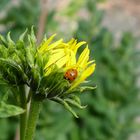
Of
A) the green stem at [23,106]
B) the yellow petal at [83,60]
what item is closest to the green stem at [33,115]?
the green stem at [23,106]

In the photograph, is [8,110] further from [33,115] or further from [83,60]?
[83,60]

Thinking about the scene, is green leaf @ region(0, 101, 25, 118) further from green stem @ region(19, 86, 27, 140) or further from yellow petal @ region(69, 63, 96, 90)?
yellow petal @ region(69, 63, 96, 90)

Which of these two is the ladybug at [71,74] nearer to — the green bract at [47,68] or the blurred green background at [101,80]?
the green bract at [47,68]

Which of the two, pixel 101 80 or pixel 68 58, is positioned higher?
pixel 101 80

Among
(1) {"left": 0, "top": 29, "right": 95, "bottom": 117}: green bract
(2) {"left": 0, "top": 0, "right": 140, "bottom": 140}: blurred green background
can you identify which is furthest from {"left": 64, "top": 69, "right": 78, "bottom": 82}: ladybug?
(2) {"left": 0, "top": 0, "right": 140, "bottom": 140}: blurred green background

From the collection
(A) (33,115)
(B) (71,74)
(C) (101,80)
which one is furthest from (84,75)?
(C) (101,80)

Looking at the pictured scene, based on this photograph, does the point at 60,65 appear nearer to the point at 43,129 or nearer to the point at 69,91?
the point at 69,91

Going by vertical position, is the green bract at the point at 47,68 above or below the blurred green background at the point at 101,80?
below

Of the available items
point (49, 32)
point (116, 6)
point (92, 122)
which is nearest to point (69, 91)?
point (92, 122)
